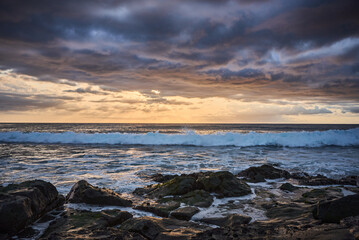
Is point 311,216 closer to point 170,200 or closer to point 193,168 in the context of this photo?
point 170,200

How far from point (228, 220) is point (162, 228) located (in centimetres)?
150

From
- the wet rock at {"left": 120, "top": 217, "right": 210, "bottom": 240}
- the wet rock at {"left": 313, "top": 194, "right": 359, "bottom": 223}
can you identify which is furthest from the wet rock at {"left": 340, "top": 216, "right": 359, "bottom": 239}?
the wet rock at {"left": 120, "top": 217, "right": 210, "bottom": 240}

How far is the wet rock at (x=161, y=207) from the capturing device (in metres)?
5.47

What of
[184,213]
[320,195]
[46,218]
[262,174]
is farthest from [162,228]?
[262,174]

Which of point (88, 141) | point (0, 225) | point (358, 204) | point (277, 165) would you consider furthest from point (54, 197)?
point (88, 141)

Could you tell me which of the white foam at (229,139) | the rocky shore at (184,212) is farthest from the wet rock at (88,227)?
the white foam at (229,139)

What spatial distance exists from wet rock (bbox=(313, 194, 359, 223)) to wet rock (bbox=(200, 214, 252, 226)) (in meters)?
1.38

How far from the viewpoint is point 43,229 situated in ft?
14.9

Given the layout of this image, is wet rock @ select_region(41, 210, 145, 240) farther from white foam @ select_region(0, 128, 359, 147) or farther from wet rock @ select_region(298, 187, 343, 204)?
white foam @ select_region(0, 128, 359, 147)

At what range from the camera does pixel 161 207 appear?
18.8ft

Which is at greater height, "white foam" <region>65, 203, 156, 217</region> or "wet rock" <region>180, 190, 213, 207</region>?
"wet rock" <region>180, 190, 213, 207</region>

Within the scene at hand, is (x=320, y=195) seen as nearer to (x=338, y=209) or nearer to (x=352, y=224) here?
(x=338, y=209)

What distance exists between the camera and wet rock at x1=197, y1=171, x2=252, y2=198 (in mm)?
6941

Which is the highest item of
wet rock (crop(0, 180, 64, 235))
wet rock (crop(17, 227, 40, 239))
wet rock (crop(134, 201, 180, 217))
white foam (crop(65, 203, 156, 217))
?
wet rock (crop(0, 180, 64, 235))
